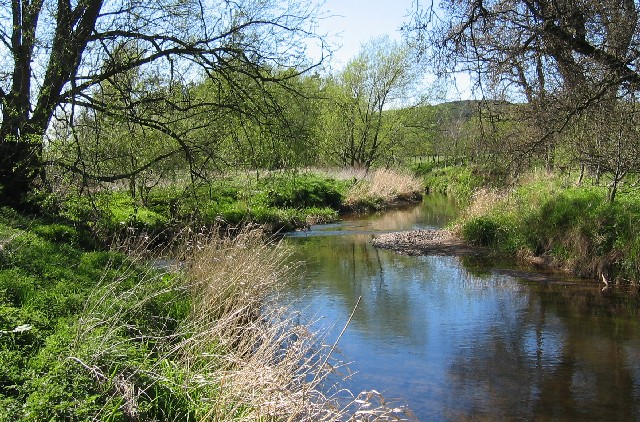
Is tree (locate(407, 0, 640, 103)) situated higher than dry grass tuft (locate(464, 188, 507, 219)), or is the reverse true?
tree (locate(407, 0, 640, 103))

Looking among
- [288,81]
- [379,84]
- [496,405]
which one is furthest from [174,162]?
[379,84]

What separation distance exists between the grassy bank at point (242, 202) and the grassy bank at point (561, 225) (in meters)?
5.46

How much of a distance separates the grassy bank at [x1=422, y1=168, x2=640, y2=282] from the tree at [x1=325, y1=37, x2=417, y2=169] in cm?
1978

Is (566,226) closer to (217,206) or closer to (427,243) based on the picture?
(427,243)

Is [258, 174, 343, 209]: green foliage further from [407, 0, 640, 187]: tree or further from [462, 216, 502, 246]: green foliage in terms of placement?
[407, 0, 640, 187]: tree

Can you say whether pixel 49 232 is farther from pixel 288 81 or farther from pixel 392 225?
pixel 392 225

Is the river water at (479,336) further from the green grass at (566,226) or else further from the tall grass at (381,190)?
the tall grass at (381,190)

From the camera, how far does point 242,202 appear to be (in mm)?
20438

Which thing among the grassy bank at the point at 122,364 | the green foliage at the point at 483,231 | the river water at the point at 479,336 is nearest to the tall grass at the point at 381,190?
the green foliage at the point at 483,231

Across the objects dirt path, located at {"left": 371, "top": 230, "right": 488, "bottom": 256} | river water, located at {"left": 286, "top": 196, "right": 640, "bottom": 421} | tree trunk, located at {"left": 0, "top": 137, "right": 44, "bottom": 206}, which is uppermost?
tree trunk, located at {"left": 0, "top": 137, "right": 44, "bottom": 206}

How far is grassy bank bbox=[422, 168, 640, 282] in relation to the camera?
1204cm

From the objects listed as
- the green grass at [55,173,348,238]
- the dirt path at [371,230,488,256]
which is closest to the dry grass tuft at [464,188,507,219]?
the dirt path at [371,230,488,256]

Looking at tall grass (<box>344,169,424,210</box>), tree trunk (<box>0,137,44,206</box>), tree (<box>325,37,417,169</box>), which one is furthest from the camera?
tree (<box>325,37,417,169</box>)

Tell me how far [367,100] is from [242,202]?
20.1 metres
